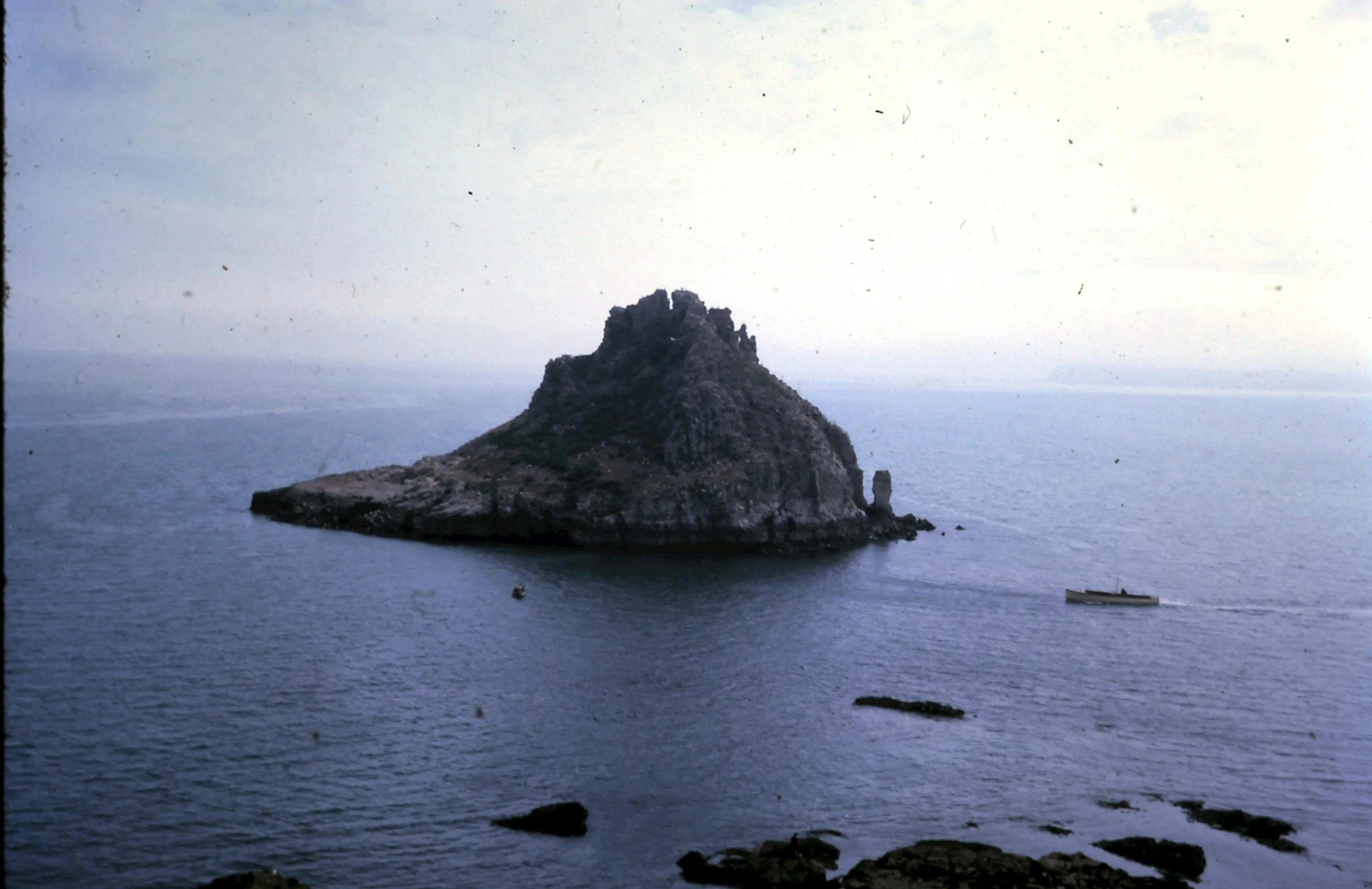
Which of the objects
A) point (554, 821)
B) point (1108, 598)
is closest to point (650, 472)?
point (1108, 598)

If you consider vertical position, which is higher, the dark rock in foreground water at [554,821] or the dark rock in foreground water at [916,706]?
the dark rock in foreground water at [916,706]

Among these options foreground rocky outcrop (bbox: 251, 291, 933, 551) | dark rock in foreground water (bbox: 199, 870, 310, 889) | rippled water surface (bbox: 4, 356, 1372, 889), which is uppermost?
foreground rocky outcrop (bbox: 251, 291, 933, 551)

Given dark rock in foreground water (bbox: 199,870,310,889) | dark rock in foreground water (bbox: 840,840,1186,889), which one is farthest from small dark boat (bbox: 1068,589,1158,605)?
dark rock in foreground water (bbox: 199,870,310,889)

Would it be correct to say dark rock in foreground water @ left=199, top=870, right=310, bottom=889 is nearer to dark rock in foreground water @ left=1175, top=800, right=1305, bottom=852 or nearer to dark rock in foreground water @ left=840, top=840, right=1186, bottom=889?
dark rock in foreground water @ left=840, top=840, right=1186, bottom=889

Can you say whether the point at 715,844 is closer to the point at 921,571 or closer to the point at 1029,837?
the point at 1029,837

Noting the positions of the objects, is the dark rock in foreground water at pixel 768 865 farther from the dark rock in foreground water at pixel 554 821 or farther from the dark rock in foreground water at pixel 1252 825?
the dark rock in foreground water at pixel 1252 825

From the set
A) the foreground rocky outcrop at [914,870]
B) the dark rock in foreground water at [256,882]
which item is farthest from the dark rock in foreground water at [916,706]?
the dark rock in foreground water at [256,882]
